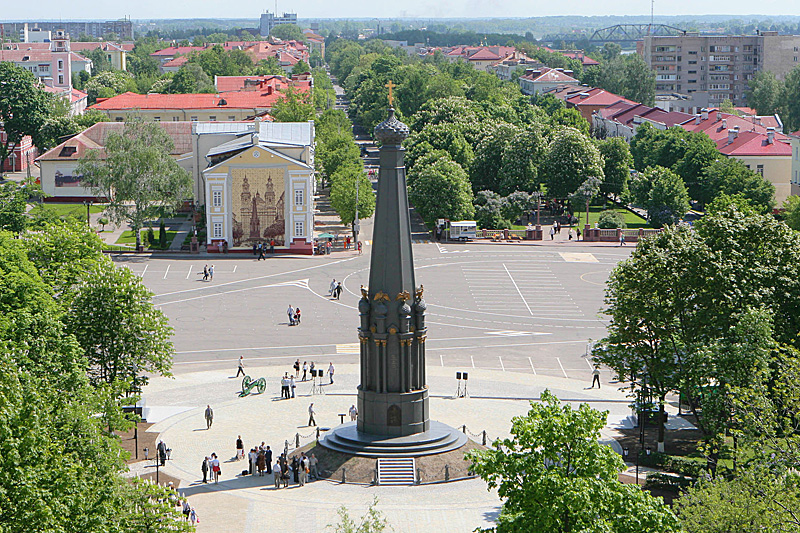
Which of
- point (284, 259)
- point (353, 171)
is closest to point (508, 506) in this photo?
point (284, 259)

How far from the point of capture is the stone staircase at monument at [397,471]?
52156 millimetres

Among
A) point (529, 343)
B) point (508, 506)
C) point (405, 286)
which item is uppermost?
point (405, 286)

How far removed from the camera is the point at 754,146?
15350 cm

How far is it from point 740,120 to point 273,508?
14046 cm

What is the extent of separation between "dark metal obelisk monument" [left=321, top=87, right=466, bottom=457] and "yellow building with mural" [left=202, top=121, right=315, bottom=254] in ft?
197

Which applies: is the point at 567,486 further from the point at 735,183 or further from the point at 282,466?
the point at 735,183

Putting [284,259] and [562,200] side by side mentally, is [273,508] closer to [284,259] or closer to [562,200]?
[284,259]

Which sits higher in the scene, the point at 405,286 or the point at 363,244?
the point at 405,286

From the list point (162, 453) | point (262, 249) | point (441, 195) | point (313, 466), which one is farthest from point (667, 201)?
point (162, 453)

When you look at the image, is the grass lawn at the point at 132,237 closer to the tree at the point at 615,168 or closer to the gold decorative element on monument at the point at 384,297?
the tree at the point at 615,168

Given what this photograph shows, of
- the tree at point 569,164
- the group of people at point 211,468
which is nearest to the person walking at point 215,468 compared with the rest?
the group of people at point 211,468

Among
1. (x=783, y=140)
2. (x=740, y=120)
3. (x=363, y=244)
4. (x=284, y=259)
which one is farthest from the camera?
(x=740, y=120)

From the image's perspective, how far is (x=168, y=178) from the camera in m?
117

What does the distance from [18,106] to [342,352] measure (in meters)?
101
